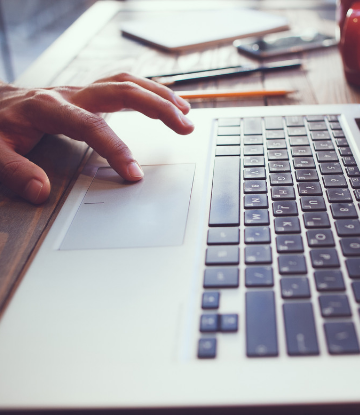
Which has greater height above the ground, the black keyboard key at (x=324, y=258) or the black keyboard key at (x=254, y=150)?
the black keyboard key at (x=254, y=150)

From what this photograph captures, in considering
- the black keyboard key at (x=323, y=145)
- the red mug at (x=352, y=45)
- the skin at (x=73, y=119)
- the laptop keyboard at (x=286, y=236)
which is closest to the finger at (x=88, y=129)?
the skin at (x=73, y=119)

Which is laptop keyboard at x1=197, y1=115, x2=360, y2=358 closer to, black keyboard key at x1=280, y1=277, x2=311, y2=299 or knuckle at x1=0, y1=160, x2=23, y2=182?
black keyboard key at x1=280, y1=277, x2=311, y2=299

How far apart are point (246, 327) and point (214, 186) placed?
0.61 ft

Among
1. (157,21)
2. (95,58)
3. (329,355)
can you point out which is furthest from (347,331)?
(157,21)

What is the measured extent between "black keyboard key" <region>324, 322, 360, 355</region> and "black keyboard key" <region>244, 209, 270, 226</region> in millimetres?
117

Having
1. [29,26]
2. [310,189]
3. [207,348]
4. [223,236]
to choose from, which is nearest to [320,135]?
[310,189]

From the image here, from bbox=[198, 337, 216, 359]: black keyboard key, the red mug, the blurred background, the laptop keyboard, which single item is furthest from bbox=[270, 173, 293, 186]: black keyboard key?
the blurred background

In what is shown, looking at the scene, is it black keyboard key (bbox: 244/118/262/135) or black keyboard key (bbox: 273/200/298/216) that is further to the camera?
black keyboard key (bbox: 244/118/262/135)

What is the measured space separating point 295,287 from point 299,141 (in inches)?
9.7

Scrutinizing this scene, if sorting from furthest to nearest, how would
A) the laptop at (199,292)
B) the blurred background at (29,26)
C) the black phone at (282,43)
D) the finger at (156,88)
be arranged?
the blurred background at (29,26)
the black phone at (282,43)
the finger at (156,88)
the laptop at (199,292)

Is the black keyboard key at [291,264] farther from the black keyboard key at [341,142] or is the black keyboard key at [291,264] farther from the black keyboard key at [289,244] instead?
the black keyboard key at [341,142]

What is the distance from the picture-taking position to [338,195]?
381 mm

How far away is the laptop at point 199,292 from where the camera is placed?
0.24 m

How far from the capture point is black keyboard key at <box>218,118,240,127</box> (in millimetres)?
535
